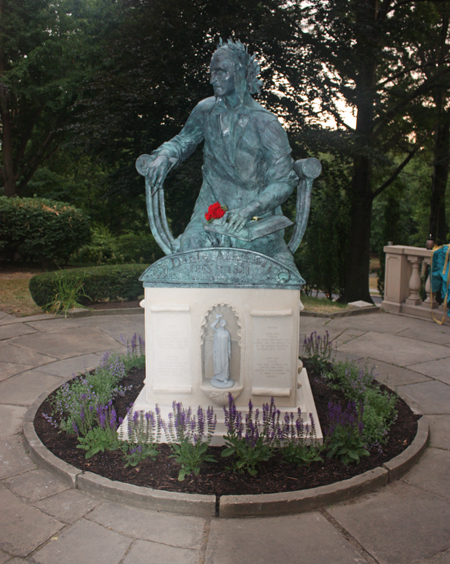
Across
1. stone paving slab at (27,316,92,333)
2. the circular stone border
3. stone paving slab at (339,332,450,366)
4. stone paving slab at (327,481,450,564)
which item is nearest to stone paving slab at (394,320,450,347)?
stone paving slab at (339,332,450,366)

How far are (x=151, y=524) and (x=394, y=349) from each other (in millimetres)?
4431

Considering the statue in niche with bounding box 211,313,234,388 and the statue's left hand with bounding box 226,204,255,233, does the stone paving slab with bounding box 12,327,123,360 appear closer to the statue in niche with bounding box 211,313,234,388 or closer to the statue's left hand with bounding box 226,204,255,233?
the statue in niche with bounding box 211,313,234,388

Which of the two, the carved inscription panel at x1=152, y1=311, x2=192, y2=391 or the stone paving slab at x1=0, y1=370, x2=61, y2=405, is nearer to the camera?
the carved inscription panel at x1=152, y1=311, x2=192, y2=391

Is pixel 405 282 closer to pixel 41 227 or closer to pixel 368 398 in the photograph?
pixel 368 398

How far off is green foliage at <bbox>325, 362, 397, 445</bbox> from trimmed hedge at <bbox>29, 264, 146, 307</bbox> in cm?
466

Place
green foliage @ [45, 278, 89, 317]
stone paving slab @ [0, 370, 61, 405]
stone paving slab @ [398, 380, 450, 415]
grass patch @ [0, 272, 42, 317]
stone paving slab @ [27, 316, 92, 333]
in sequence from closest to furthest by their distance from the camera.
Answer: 1. stone paving slab @ [398, 380, 450, 415]
2. stone paving slab @ [0, 370, 61, 405]
3. stone paving slab @ [27, 316, 92, 333]
4. green foliage @ [45, 278, 89, 317]
5. grass patch @ [0, 272, 42, 317]

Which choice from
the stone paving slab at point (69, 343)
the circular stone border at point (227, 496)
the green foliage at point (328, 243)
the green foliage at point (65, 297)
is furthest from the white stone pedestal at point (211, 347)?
the green foliage at point (328, 243)

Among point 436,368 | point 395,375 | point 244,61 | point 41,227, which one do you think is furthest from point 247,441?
point 41,227

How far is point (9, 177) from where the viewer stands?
18453 mm

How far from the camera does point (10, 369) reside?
5617 mm

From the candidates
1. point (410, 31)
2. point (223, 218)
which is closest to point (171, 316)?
point (223, 218)

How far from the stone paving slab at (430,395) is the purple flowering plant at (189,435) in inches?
83.0

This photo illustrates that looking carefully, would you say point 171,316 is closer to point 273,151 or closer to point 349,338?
point 273,151

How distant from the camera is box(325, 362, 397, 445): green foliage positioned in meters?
3.87
